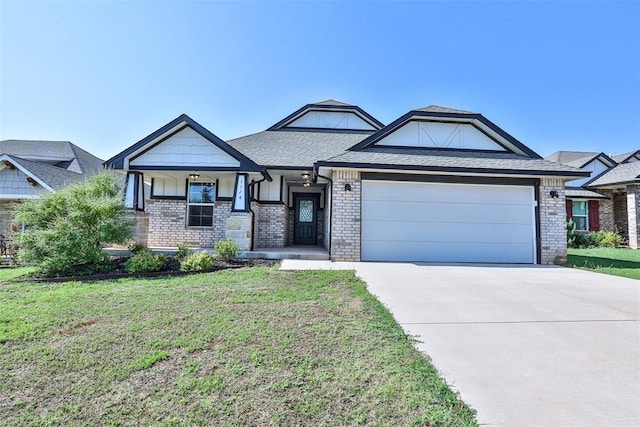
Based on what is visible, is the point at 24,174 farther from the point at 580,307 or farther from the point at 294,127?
the point at 580,307

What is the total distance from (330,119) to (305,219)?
19.8 feet

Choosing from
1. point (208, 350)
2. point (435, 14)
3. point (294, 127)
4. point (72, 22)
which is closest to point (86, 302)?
point (208, 350)

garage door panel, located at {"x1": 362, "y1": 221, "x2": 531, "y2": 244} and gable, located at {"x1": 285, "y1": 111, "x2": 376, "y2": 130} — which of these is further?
gable, located at {"x1": 285, "y1": 111, "x2": 376, "y2": 130}

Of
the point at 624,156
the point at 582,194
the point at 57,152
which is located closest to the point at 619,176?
the point at 582,194

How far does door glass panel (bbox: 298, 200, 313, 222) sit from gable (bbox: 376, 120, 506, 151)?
4867 mm

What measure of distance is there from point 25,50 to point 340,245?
11148mm

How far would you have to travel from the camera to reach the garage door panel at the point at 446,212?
31.0 ft

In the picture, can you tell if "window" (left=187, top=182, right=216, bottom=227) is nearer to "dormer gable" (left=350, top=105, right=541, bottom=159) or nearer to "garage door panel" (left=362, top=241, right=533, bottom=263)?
"dormer gable" (left=350, top=105, right=541, bottom=159)

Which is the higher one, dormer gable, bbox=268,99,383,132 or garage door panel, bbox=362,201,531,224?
dormer gable, bbox=268,99,383,132

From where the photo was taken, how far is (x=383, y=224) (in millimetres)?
9438

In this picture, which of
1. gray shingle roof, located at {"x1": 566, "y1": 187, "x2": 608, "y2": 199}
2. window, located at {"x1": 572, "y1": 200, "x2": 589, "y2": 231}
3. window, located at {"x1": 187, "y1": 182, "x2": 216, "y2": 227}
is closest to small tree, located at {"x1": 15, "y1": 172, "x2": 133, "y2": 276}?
window, located at {"x1": 187, "y1": 182, "x2": 216, "y2": 227}

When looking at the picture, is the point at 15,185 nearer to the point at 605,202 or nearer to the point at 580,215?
the point at 580,215

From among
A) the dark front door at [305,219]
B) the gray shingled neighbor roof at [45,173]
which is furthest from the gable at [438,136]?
the gray shingled neighbor roof at [45,173]

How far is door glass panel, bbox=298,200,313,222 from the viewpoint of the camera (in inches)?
548
